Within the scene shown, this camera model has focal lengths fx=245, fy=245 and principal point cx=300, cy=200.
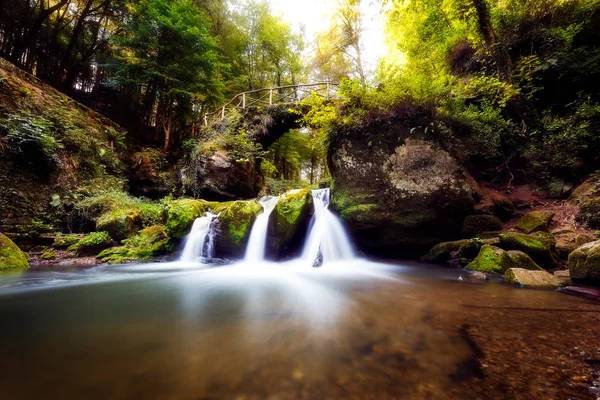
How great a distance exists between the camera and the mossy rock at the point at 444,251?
6.02m

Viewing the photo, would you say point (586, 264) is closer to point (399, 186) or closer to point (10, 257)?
point (399, 186)

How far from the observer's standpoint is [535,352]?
69.1 inches

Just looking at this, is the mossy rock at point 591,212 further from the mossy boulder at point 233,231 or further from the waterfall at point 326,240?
the mossy boulder at point 233,231

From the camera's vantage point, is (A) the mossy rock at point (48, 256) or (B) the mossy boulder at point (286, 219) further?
(B) the mossy boulder at point (286, 219)

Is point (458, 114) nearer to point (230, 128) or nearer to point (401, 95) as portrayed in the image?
point (401, 95)

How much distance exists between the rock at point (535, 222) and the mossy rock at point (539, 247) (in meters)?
0.50

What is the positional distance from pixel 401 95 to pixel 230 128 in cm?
767

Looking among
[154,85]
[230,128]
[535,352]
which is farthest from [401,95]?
[154,85]

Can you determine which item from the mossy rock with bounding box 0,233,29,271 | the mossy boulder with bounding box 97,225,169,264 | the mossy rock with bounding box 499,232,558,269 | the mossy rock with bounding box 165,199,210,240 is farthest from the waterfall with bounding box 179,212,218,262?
the mossy rock with bounding box 499,232,558,269

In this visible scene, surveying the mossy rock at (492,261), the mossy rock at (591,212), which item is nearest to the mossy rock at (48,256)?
the mossy rock at (492,261)

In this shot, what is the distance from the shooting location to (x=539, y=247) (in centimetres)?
457

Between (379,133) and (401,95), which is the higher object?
(401,95)

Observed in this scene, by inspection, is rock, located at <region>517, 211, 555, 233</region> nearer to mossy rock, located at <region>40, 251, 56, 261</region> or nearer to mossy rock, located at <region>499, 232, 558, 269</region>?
mossy rock, located at <region>499, 232, 558, 269</region>

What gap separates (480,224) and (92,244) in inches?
410
